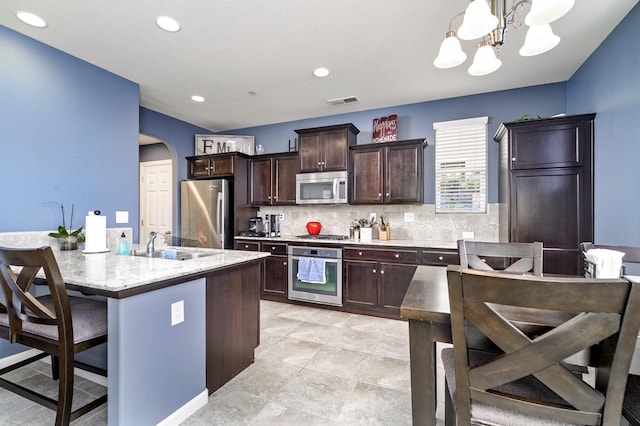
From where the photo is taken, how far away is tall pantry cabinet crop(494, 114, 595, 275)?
8.77ft

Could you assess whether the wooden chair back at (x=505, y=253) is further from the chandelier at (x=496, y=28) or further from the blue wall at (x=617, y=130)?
the chandelier at (x=496, y=28)

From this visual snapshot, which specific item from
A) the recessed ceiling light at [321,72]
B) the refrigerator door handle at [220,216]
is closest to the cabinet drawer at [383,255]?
the refrigerator door handle at [220,216]

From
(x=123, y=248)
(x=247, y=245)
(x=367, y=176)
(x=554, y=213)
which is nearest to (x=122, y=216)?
(x=123, y=248)

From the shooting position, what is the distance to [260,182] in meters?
4.64

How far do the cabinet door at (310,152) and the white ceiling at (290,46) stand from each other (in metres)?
0.51

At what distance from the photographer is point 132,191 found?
11.0 feet

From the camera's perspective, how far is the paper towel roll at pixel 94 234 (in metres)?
2.29

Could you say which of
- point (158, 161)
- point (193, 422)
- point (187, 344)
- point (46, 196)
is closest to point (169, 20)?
point (46, 196)

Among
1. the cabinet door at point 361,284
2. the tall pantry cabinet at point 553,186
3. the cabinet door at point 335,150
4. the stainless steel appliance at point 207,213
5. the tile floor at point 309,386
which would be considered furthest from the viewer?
the stainless steel appliance at point 207,213

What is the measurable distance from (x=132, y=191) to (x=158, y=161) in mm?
2333

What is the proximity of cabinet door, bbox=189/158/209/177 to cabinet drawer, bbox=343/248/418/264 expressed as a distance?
2710 mm

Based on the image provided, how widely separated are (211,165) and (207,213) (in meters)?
0.81

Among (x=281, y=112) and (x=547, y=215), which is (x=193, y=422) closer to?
(x=547, y=215)

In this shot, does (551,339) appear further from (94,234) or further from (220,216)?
(220,216)
